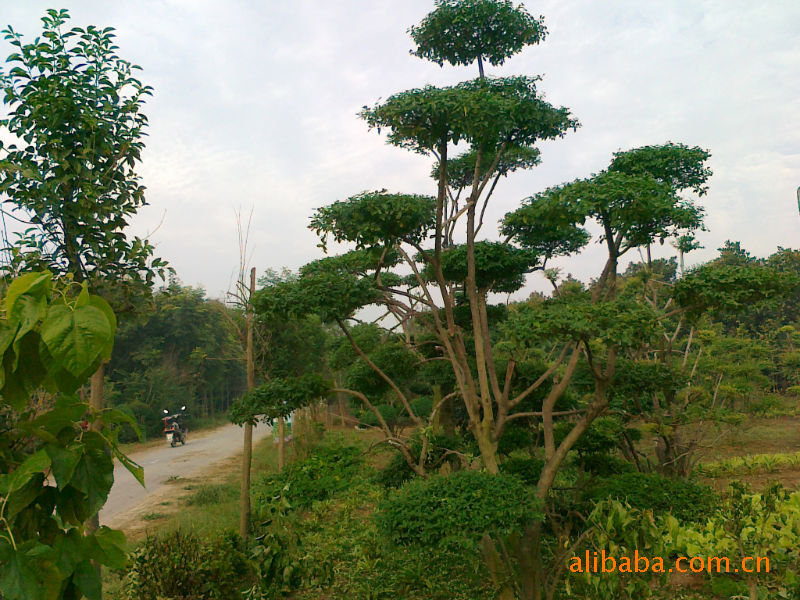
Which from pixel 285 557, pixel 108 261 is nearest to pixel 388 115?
pixel 108 261

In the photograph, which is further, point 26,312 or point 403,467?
point 403,467

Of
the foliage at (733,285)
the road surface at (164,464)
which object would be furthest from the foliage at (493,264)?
the road surface at (164,464)

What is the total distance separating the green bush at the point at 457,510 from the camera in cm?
336

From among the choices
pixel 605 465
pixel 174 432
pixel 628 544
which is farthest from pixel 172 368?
pixel 628 544

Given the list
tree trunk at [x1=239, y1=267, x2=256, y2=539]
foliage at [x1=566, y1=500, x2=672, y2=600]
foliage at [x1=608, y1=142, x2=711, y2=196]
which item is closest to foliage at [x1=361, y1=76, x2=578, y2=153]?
foliage at [x1=608, y1=142, x2=711, y2=196]

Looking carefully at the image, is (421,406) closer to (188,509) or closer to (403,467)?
(188,509)

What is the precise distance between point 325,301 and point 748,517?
308 centimetres

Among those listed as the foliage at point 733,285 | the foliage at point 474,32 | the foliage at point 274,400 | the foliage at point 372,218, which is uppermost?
the foliage at point 474,32

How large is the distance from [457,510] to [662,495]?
80.1 inches

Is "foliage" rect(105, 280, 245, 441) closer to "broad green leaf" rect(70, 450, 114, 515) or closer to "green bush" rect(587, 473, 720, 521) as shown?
"green bush" rect(587, 473, 720, 521)

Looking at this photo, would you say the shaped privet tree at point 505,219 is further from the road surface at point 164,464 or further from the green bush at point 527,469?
the road surface at point 164,464

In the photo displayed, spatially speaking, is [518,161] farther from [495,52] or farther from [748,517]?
[748,517]

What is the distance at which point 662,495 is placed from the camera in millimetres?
4414

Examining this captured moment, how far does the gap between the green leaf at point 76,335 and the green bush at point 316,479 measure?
4.00m
